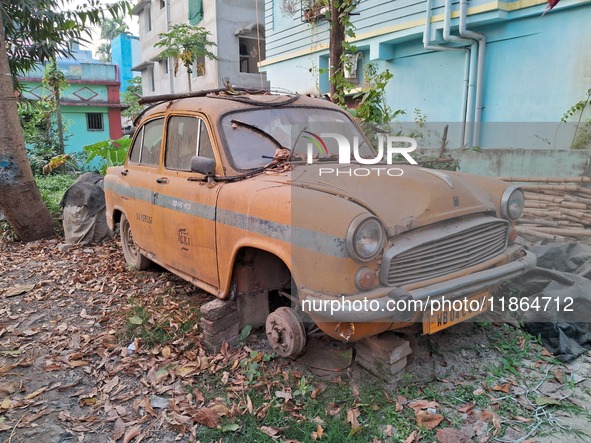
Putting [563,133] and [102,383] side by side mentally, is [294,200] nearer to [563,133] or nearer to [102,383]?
[102,383]

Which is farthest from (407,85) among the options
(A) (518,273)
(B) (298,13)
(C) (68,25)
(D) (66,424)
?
(D) (66,424)

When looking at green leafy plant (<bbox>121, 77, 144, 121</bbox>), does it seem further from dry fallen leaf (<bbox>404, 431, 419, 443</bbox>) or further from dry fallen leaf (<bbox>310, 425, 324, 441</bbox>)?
dry fallen leaf (<bbox>404, 431, 419, 443</bbox>)

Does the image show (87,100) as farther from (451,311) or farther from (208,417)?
(451,311)

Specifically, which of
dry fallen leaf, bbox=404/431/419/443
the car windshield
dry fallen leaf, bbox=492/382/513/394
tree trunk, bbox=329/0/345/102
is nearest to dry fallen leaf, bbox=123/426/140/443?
dry fallen leaf, bbox=404/431/419/443

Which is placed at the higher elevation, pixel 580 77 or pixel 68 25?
pixel 68 25

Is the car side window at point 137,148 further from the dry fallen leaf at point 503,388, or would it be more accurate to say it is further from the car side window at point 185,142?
the dry fallen leaf at point 503,388

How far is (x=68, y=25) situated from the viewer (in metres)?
8.29

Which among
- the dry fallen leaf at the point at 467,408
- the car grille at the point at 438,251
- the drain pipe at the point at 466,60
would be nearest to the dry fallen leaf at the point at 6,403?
the car grille at the point at 438,251

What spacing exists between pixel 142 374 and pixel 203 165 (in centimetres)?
161

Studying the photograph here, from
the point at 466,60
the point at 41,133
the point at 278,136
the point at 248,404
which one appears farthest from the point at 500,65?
the point at 41,133

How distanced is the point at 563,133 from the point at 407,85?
3289mm

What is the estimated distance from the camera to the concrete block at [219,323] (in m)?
3.60

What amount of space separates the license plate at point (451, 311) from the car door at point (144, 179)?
2.80 m

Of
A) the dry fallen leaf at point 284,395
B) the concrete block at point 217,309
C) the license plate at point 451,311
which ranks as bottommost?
the dry fallen leaf at point 284,395
